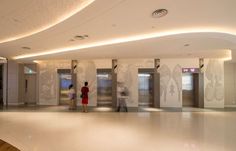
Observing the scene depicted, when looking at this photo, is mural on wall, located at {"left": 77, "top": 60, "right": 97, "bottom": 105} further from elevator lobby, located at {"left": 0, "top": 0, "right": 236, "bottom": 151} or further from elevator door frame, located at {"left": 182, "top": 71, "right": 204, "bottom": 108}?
elevator door frame, located at {"left": 182, "top": 71, "right": 204, "bottom": 108}

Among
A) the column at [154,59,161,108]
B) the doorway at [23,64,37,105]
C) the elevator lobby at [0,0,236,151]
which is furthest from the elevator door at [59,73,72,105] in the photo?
the column at [154,59,161,108]

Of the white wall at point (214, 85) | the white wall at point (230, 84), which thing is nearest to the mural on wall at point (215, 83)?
the white wall at point (214, 85)

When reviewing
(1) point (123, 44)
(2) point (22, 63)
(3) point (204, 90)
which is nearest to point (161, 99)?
(3) point (204, 90)

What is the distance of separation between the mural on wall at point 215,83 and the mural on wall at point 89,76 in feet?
26.1

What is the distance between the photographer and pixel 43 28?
6.50 m

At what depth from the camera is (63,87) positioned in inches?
569

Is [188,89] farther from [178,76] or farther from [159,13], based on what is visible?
[159,13]

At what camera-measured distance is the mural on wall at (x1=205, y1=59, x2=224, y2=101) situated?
12906mm

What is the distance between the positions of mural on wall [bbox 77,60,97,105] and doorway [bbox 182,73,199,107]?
257 inches

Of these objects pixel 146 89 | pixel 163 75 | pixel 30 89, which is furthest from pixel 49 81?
pixel 163 75

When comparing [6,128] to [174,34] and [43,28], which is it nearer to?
[43,28]

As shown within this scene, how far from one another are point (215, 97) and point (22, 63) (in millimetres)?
14558

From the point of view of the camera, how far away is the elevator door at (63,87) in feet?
47.3

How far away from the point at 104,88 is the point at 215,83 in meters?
7.87
